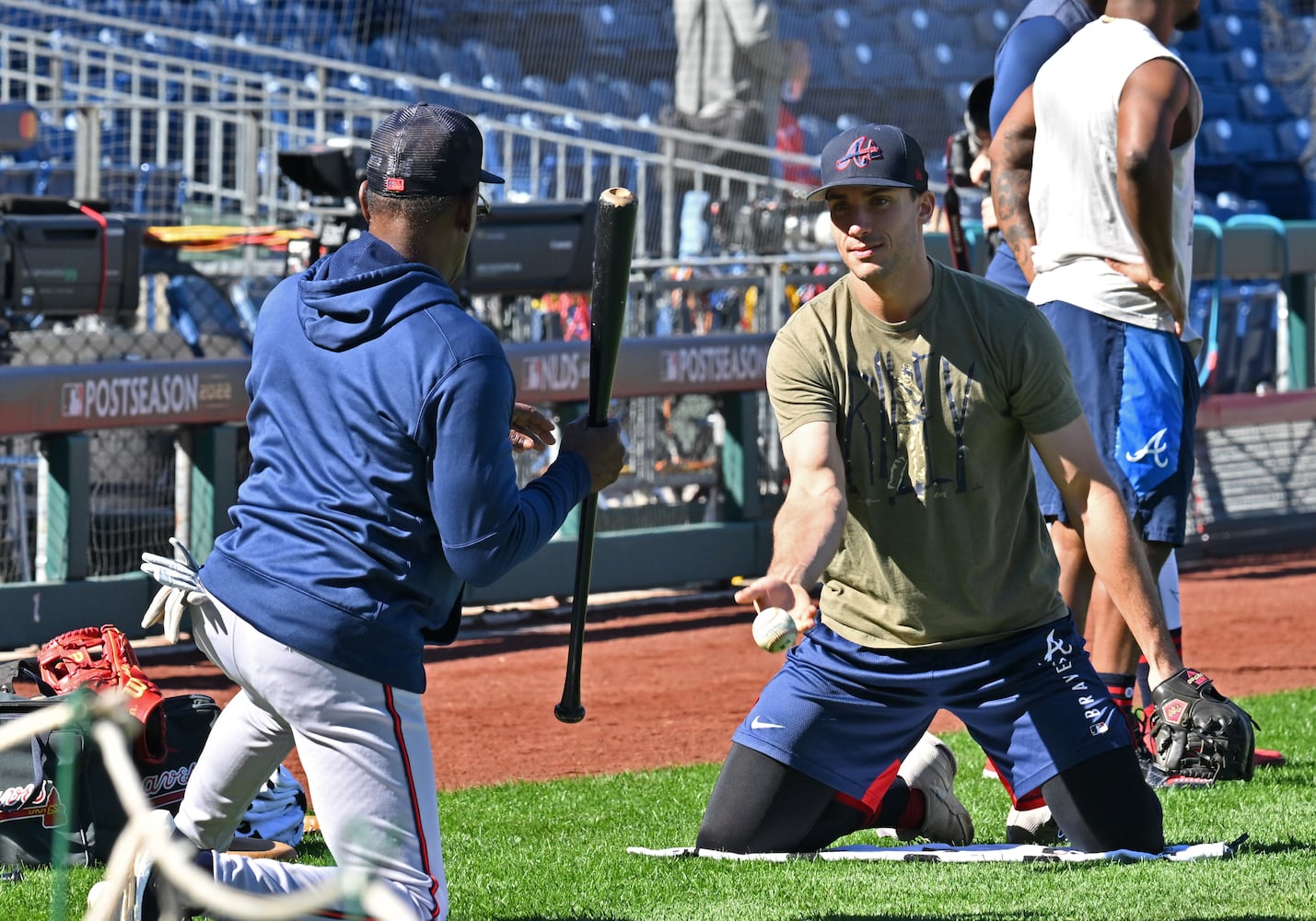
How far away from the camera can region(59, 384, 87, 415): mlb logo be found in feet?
23.5

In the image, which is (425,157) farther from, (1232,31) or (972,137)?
(1232,31)

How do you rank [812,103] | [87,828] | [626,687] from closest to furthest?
[87,828]
[626,687]
[812,103]

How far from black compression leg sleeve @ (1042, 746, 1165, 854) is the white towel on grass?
0.09 feet

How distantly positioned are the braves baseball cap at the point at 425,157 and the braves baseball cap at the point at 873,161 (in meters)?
1.09

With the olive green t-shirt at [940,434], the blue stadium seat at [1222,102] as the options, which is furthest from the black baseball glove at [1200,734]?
the blue stadium seat at [1222,102]

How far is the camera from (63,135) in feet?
47.4

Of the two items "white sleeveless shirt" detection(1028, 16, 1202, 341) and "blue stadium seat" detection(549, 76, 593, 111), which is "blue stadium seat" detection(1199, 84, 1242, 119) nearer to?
"blue stadium seat" detection(549, 76, 593, 111)

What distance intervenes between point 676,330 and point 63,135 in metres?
6.50

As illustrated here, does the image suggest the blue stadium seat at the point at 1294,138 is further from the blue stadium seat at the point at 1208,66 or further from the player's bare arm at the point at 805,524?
the player's bare arm at the point at 805,524

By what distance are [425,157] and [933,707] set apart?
1.84 meters

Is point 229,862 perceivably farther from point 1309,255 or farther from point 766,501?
point 1309,255

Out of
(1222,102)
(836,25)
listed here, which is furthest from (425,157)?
(1222,102)

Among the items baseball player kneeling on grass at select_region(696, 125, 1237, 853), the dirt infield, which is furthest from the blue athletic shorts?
the dirt infield

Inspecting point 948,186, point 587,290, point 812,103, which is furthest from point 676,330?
point 812,103
